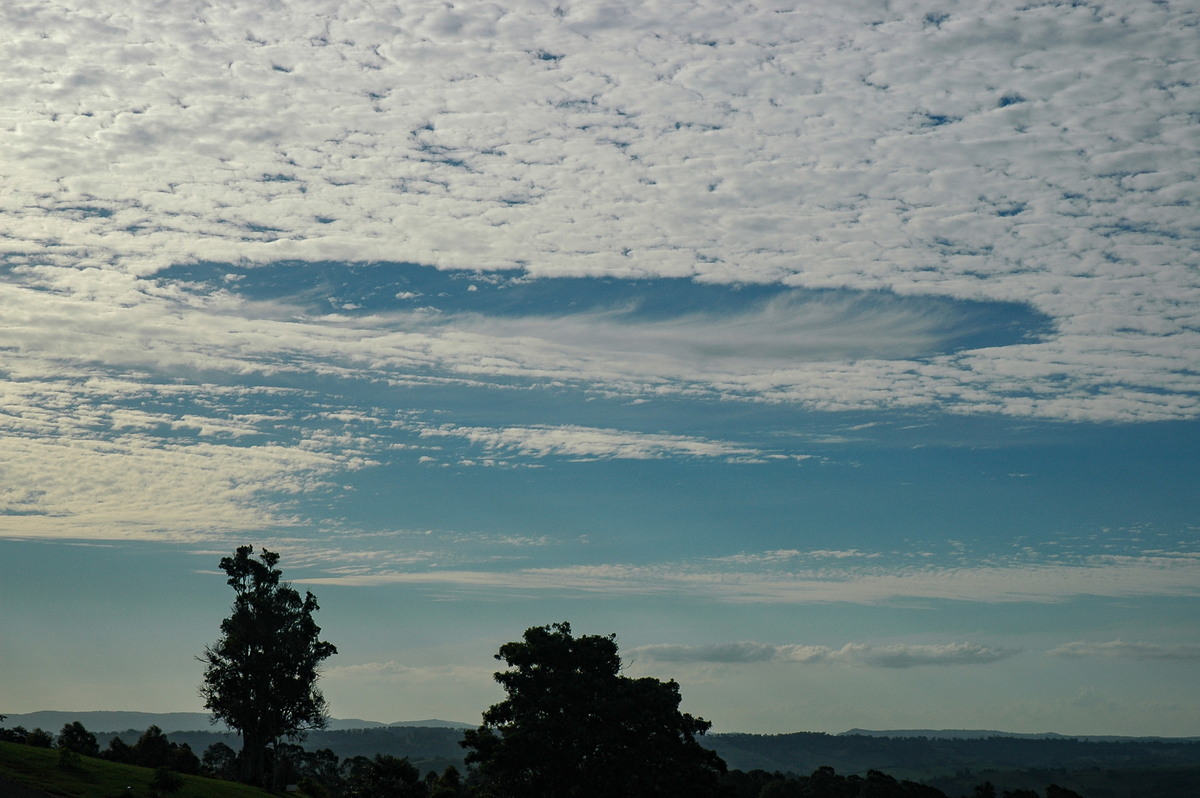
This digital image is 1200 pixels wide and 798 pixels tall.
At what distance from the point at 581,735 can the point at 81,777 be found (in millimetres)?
29756

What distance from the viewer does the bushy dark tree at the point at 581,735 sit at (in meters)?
69.8

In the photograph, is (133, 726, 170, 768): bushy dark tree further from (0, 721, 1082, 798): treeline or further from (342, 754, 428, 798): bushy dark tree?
(342, 754, 428, 798): bushy dark tree

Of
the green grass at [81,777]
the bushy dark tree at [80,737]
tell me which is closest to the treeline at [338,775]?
the bushy dark tree at [80,737]

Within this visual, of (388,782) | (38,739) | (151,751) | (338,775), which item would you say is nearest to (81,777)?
(38,739)

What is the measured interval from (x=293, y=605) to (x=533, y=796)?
37.1m

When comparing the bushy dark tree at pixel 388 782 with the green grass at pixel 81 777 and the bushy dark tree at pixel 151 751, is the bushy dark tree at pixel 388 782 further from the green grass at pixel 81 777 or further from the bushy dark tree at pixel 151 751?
the green grass at pixel 81 777

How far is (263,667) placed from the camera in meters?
93.9

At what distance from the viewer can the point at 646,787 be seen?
69.0m

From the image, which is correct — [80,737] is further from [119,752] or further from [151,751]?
[151,751]

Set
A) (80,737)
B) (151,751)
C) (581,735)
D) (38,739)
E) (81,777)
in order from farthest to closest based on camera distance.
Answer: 1. (80,737)
2. (151,751)
3. (38,739)
4. (581,735)
5. (81,777)

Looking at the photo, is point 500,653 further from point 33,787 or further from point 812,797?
point 812,797

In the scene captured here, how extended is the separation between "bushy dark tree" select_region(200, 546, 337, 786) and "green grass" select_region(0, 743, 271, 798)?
68.0ft

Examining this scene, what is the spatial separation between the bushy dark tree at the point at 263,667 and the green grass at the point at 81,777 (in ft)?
68.0

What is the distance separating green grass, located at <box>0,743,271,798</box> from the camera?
186ft
